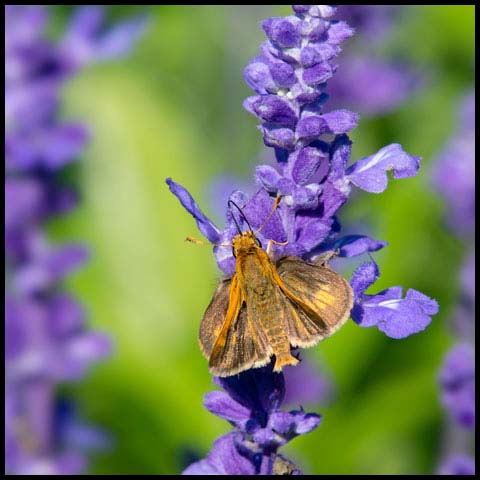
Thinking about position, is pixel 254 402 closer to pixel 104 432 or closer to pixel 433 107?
pixel 104 432

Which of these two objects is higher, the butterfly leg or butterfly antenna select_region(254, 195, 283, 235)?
butterfly antenna select_region(254, 195, 283, 235)

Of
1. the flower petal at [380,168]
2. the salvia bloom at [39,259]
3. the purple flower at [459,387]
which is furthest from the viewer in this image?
the salvia bloom at [39,259]

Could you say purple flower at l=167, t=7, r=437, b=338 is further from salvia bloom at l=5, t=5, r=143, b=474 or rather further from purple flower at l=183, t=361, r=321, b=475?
salvia bloom at l=5, t=5, r=143, b=474

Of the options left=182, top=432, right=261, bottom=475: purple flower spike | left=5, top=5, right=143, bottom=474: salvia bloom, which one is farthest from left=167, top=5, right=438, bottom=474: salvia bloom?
left=5, top=5, right=143, bottom=474: salvia bloom

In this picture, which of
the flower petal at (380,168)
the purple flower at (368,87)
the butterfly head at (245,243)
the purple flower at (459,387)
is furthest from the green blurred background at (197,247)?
the flower petal at (380,168)

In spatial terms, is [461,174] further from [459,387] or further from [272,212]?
[272,212]

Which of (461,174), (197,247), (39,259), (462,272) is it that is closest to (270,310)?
(39,259)

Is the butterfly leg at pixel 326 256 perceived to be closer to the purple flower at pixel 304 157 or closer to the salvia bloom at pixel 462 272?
the purple flower at pixel 304 157
